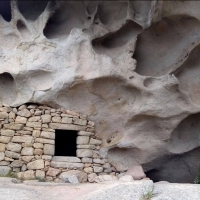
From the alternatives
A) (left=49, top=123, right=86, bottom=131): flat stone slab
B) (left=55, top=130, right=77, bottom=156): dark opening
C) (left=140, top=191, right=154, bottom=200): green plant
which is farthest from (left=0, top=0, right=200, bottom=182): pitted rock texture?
(left=140, top=191, right=154, bottom=200): green plant

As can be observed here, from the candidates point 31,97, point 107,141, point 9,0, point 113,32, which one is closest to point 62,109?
point 31,97

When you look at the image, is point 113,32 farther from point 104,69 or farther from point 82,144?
point 82,144

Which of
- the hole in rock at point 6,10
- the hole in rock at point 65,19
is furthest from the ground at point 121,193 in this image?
the hole in rock at point 6,10

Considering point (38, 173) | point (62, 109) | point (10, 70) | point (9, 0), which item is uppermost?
point (9, 0)

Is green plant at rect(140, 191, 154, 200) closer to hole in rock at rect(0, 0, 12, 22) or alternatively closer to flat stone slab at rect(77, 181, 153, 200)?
flat stone slab at rect(77, 181, 153, 200)

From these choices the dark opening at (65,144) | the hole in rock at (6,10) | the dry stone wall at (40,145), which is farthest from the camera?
the dark opening at (65,144)

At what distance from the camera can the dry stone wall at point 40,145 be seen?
6.55 metres

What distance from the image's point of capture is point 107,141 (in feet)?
23.7

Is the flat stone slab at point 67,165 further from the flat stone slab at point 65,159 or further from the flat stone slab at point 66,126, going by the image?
the flat stone slab at point 66,126

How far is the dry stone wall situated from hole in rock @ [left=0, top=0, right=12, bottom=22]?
1.82 metres

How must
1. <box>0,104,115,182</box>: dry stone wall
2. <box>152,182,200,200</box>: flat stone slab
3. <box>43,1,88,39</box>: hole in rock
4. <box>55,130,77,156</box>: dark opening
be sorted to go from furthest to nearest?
1. <box>55,130,77,156</box>: dark opening
2. <box>43,1,88,39</box>: hole in rock
3. <box>0,104,115,182</box>: dry stone wall
4. <box>152,182,200,200</box>: flat stone slab

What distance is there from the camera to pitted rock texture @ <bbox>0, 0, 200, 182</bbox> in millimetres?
6684

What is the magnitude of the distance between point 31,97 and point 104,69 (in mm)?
1350

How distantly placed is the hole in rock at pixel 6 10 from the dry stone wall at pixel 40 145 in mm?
1822
